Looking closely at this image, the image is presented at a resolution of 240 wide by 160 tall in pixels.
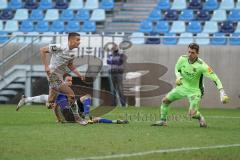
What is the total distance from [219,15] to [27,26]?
805cm

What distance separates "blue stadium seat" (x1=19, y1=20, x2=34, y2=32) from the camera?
31.9 meters

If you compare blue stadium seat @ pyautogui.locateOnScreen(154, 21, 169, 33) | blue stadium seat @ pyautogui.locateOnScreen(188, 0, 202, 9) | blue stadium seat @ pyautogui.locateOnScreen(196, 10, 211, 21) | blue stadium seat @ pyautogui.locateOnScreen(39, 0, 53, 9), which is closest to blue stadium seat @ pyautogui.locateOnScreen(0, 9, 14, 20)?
blue stadium seat @ pyautogui.locateOnScreen(39, 0, 53, 9)

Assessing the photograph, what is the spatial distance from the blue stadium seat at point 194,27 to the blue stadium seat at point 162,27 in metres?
0.89

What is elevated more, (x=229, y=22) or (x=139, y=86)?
(x=229, y=22)

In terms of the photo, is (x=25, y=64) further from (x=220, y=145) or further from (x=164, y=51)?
(x=220, y=145)

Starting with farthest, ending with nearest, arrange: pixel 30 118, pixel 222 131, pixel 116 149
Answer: pixel 30 118
pixel 222 131
pixel 116 149

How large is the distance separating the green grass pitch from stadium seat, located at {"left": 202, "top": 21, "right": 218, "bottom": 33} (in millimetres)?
12749

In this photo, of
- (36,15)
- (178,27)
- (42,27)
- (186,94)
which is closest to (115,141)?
(186,94)

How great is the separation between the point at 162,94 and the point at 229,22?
173 inches

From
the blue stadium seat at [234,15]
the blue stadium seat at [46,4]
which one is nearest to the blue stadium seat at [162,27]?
the blue stadium seat at [234,15]

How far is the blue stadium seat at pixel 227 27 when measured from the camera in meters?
29.0

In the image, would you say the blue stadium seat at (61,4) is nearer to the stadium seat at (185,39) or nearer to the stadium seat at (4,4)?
the stadium seat at (4,4)

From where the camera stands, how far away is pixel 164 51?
27297 mm

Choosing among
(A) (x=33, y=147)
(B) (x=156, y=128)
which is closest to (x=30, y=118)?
(B) (x=156, y=128)
